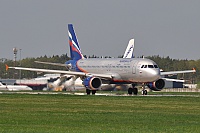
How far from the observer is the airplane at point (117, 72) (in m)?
81.1

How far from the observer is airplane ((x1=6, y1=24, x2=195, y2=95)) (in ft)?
266

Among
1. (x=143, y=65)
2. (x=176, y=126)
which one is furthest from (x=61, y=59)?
(x=176, y=126)

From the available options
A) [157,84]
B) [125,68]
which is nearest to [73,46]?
[125,68]

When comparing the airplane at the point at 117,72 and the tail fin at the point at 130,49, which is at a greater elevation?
the tail fin at the point at 130,49

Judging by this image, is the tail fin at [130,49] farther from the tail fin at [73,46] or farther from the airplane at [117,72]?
the airplane at [117,72]

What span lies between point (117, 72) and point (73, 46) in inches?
535

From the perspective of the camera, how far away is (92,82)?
82875 millimetres

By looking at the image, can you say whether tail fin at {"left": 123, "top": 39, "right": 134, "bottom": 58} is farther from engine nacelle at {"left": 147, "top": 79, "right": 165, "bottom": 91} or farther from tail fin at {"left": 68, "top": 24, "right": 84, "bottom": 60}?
engine nacelle at {"left": 147, "top": 79, "right": 165, "bottom": 91}

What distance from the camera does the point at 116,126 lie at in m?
Result: 35.4

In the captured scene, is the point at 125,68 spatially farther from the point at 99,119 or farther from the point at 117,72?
the point at 99,119

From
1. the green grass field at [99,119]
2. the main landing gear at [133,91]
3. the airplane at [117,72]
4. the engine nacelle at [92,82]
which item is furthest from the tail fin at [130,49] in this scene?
the green grass field at [99,119]

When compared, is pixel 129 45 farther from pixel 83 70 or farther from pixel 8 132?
pixel 8 132

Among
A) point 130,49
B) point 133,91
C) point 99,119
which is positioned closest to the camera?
point 99,119

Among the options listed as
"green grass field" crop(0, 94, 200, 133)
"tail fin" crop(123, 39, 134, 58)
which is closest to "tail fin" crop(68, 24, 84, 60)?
"tail fin" crop(123, 39, 134, 58)
